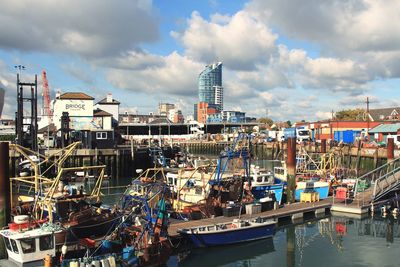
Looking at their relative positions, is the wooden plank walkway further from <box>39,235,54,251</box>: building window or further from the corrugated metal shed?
the corrugated metal shed

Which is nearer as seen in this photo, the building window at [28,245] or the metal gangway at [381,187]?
the building window at [28,245]

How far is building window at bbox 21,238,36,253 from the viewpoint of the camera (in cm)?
1717

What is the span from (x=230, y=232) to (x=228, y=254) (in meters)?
1.17

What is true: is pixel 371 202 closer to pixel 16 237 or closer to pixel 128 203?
pixel 128 203

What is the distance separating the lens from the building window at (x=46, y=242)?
17484mm

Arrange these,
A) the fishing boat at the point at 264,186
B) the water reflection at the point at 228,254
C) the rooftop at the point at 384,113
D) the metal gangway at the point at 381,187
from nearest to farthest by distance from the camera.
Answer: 1. the water reflection at the point at 228,254
2. the fishing boat at the point at 264,186
3. the metal gangway at the point at 381,187
4. the rooftop at the point at 384,113

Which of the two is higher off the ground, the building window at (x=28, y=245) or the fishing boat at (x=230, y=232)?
the building window at (x=28, y=245)

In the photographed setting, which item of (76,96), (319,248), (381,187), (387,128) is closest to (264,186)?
(319,248)

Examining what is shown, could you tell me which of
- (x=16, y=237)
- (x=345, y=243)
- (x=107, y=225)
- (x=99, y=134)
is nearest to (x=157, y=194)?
(x=107, y=225)

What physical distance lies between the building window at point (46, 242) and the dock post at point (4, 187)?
261 cm

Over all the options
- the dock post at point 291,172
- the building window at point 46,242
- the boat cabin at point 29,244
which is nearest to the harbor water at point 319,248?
the dock post at point 291,172

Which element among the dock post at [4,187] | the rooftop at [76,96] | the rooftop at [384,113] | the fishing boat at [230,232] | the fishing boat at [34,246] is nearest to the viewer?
the fishing boat at [34,246]

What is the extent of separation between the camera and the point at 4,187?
1878cm

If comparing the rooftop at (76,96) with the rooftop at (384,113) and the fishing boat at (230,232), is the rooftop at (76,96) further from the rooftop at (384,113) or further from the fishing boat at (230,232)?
the rooftop at (384,113)
